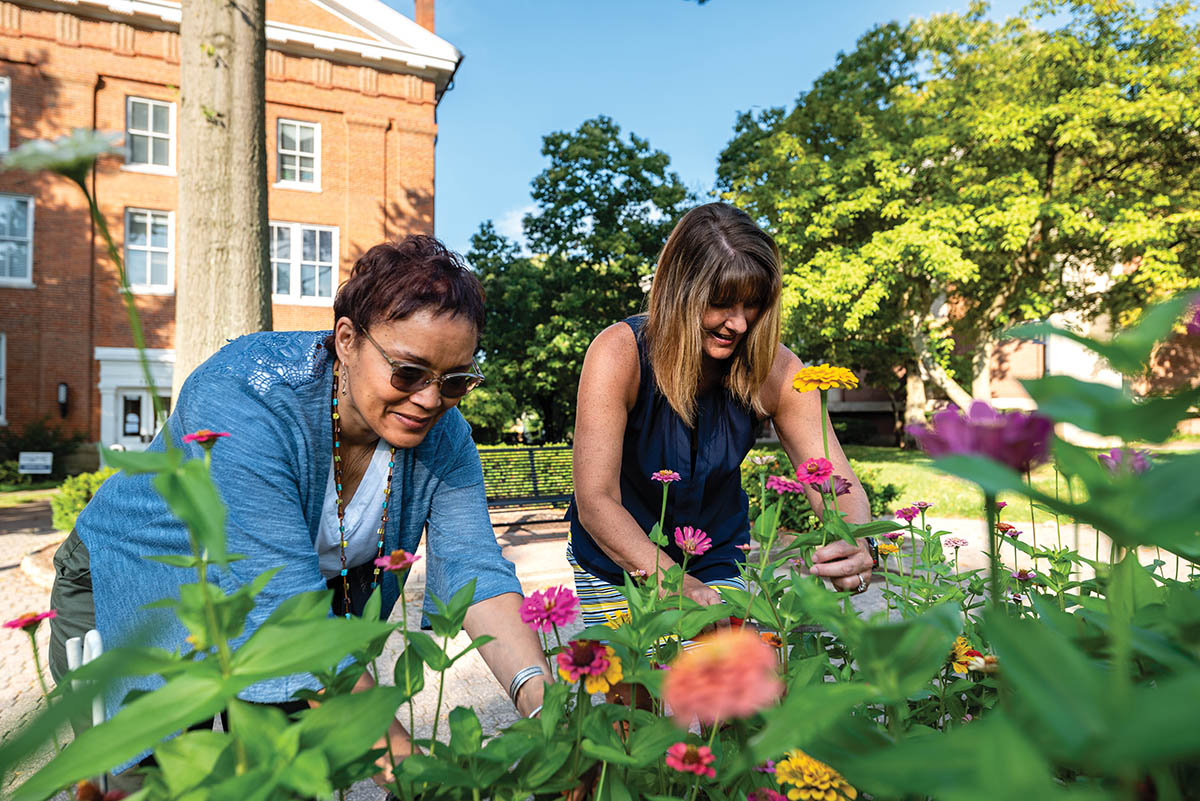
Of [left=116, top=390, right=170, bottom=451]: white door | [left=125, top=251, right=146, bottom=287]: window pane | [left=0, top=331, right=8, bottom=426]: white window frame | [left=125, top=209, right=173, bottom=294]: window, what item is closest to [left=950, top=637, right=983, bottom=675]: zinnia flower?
[left=116, top=390, right=170, bottom=451]: white door

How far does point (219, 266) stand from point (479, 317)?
4.09 metres

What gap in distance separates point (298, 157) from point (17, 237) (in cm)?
571

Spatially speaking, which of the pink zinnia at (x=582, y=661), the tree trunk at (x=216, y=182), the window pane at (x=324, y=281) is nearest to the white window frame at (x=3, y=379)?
the window pane at (x=324, y=281)

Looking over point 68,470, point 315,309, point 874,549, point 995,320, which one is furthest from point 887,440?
point 874,549

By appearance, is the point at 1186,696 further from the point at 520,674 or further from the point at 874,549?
the point at 874,549

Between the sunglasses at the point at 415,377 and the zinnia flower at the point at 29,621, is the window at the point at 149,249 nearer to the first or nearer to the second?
the sunglasses at the point at 415,377

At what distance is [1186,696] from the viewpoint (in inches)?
11.7

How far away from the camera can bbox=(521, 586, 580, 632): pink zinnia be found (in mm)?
886

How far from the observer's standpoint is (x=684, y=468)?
6.29 feet

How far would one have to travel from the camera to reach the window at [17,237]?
1466cm

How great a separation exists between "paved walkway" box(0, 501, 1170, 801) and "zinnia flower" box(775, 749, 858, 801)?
0.38 metres

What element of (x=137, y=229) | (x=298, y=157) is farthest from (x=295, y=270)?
(x=137, y=229)

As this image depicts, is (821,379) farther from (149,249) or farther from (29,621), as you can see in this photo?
(149,249)

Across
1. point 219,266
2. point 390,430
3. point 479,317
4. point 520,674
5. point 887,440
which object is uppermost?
point 219,266
